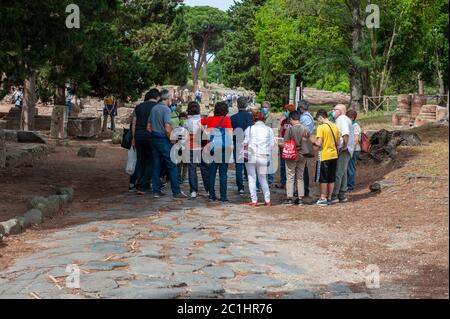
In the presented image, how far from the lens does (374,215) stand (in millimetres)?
10859

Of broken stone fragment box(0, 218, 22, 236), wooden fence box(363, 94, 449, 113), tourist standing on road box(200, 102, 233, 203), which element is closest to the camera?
broken stone fragment box(0, 218, 22, 236)

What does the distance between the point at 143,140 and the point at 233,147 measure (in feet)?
5.24

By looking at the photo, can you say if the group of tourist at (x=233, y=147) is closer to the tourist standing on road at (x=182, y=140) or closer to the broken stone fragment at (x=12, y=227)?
the tourist standing on road at (x=182, y=140)

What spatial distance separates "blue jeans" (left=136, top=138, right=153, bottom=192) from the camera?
1266cm

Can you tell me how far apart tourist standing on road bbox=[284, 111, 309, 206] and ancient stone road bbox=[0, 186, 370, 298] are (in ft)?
5.12

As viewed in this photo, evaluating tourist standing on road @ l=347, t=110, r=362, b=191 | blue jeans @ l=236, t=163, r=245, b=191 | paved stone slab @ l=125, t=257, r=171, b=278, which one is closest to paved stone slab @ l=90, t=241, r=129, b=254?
paved stone slab @ l=125, t=257, r=171, b=278

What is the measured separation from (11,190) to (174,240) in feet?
16.1

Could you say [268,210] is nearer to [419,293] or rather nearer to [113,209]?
[113,209]

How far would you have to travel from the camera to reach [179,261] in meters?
7.38

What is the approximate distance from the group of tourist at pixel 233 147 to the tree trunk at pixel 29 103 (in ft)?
39.2

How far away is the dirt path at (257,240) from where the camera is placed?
21.5 ft

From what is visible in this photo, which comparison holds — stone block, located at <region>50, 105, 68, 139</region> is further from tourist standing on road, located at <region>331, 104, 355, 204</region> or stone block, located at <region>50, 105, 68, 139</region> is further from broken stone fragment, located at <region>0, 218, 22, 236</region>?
broken stone fragment, located at <region>0, 218, 22, 236</region>

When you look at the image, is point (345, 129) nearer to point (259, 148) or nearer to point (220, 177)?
point (259, 148)
